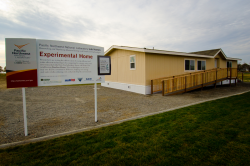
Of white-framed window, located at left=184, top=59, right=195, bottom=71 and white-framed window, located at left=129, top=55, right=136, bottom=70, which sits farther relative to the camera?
white-framed window, located at left=184, top=59, right=195, bottom=71

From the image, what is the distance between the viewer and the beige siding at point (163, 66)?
11766 mm

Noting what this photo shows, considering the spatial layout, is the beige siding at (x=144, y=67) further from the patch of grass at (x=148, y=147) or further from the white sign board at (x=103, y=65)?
the patch of grass at (x=148, y=147)

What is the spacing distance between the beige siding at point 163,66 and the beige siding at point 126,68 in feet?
1.78

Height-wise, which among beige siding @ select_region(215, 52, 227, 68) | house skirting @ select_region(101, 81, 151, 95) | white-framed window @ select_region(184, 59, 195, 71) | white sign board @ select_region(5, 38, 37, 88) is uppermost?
beige siding @ select_region(215, 52, 227, 68)

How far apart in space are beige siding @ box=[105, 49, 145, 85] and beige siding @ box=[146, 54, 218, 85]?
543 millimetres

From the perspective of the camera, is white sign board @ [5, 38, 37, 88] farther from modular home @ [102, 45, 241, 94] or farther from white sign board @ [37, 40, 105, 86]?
modular home @ [102, 45, 241, 94]

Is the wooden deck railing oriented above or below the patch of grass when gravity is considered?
above

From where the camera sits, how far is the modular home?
11.7 meters

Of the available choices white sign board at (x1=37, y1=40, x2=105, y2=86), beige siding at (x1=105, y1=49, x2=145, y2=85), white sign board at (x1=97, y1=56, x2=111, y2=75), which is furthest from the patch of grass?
beige siding at (x1=105, y1=49, x2=145, y2=85)

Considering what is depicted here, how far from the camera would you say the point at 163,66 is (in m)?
12.9

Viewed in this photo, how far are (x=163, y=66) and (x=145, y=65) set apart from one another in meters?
2.34

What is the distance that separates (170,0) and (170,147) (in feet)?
42.1

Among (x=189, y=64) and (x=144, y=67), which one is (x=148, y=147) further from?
(x=189, y=64)

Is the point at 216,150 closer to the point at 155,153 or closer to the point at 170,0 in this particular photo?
the point at 155,153
